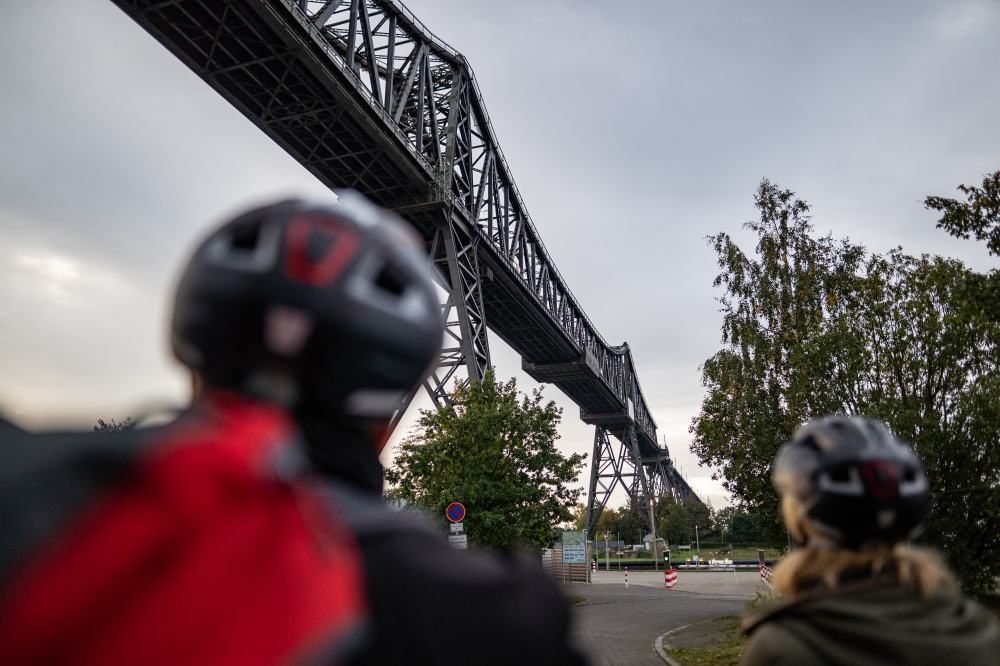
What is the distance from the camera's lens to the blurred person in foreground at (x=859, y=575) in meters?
1.79

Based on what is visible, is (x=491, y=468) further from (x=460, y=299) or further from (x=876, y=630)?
(x=876, y=630)

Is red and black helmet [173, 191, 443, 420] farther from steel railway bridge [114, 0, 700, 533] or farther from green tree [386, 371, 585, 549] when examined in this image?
green tree [386, 371, 585, 549]

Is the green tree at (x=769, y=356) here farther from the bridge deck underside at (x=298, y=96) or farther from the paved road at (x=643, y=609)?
the bridge deck underside at (x=298, y=96)

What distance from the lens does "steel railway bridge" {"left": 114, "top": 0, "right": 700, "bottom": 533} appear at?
15594 millimetres

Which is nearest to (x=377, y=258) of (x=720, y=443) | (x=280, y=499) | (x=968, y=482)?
(x=280, y=499)

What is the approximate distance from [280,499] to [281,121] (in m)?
19.7

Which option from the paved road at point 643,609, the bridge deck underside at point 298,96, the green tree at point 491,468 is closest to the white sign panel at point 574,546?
the paved road at point 643,609

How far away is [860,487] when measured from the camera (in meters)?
2.08

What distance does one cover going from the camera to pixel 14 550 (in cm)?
59

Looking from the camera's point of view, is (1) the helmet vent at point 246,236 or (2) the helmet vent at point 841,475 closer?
(1) the helmet vent at point 246,236

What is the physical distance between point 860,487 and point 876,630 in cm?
45

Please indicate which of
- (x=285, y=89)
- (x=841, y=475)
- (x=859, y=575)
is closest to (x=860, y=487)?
(x=841, y=475)

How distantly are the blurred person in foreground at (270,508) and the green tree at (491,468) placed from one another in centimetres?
1935

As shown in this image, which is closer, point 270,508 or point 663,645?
point 270,508
